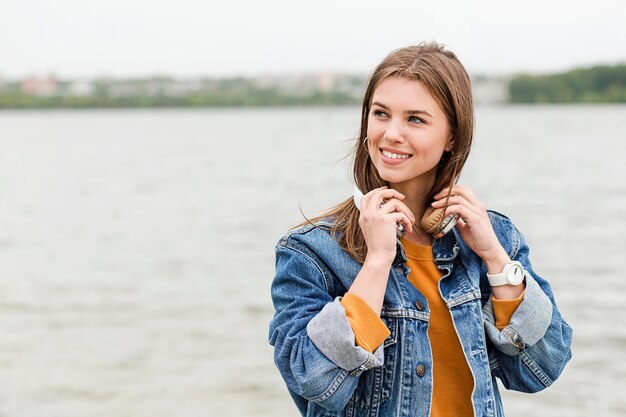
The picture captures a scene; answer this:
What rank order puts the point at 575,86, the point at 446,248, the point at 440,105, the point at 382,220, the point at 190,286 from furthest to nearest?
the point at 575,86, the point at 190,286, the point at 446,248, the point at 440,105, the point at 382,220

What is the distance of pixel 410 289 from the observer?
2.54m

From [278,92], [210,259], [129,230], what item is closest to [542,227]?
[210,259]

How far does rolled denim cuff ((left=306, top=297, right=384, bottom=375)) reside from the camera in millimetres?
2328

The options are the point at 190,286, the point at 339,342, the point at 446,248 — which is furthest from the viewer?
the point at 190,286

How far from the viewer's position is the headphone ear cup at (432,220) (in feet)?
8.52

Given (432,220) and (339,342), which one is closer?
(339,342)

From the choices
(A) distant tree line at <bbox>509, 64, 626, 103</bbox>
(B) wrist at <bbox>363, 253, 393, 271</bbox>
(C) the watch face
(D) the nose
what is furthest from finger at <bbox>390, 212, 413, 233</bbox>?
(A) distant tree line at <bbox>509, 64, 626, 103</bbox>

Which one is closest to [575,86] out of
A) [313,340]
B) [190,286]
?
[190,286]

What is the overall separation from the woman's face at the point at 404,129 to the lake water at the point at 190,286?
513 mm

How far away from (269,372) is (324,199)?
14628 mm

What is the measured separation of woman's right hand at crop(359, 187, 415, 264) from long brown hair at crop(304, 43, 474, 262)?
0.09 metres

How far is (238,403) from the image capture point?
753cm

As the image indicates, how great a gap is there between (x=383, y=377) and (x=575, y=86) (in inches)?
4102

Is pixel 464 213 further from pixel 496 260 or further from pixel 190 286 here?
pixel 190 286
